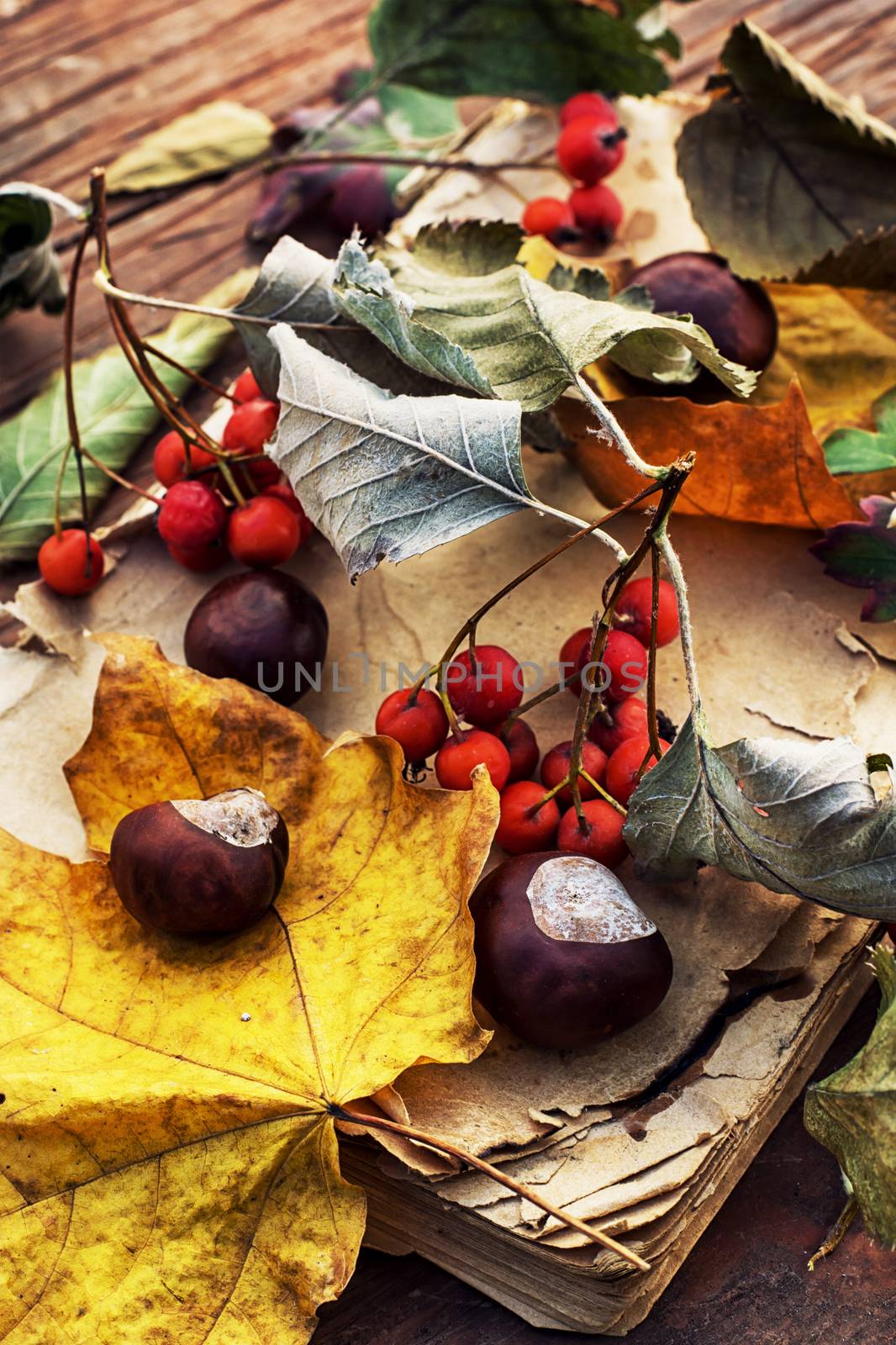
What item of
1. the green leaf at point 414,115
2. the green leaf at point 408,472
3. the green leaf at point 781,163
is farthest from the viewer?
the green leaf at point 414,115

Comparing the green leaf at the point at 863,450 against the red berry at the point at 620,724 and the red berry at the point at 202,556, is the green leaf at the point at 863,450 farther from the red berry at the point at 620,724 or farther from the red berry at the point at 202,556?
the red berry at the point at 202,556

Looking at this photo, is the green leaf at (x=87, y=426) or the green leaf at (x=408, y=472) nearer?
the green leaf at (x=408, y=472)

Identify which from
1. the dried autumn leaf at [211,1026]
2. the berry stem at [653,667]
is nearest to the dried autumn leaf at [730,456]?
the berry stem at [653,667]

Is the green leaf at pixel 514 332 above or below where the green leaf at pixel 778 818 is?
above

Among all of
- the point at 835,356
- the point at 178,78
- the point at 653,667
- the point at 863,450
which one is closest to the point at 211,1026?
the point at 653,667

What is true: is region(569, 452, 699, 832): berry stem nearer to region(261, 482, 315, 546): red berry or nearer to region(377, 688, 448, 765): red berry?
region(377, 688, 448, 765): red berry
